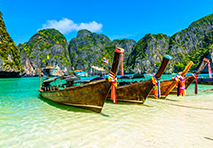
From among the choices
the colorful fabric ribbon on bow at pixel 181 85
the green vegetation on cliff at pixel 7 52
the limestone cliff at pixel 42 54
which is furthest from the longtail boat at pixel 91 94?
the limestone cliff at pixel 42 54

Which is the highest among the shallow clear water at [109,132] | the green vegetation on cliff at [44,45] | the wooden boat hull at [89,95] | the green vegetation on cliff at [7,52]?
the green vegetation on cliff at [44,45]

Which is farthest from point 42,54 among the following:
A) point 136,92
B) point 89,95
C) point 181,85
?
point 181,85

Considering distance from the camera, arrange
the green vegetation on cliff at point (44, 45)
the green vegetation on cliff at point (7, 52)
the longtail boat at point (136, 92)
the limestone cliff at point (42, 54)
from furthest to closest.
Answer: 1. the green vegetation on cliff at point (44, 45)
2. the limestone cliff at point (42, 54)
3. the green vegetation on cliff at point (7, 52)
4. the longtail boat at point (136, 92)

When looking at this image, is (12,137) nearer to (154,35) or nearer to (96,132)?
(96,132)

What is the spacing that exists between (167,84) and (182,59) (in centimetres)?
15356

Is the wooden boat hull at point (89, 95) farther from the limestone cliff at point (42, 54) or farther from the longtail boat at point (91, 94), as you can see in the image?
the limestone cliff at point (42, 54)

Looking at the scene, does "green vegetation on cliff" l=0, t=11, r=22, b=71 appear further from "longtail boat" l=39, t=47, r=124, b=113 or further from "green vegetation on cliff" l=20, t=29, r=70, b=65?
"longtail boat" l=39, t=47, r=124, b=113

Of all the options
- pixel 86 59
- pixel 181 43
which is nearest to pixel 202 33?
pixel 181 43

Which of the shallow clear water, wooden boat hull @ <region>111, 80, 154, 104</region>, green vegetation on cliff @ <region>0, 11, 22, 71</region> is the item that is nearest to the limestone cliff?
green vegetation on cliff @ <region>0, 11, 22, 71</region>

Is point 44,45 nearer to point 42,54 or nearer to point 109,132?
point 42,54

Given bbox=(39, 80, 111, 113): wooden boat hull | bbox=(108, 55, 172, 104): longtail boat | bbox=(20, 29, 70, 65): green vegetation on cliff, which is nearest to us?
bbox=(39, 80, 111, 113): wooden boat hull

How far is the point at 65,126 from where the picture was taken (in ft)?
18.8

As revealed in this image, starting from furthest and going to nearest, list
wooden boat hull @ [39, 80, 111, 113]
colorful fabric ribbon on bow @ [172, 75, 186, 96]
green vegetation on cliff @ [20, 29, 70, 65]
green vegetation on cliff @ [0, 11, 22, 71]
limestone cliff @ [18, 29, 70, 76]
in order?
green vegetation on cliff @ [20, 29, 70, 65] → limestone cliff @ [18, 29, 70, 76] → green vegetation on cliff @ [0, 11, 22, 71] → colorful fabric ribbon on bow @ [172, 75, 186, 96] → wooden boat hull @ [39, 80, 111, 113]

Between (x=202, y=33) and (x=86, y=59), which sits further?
(x=86, y=59)
